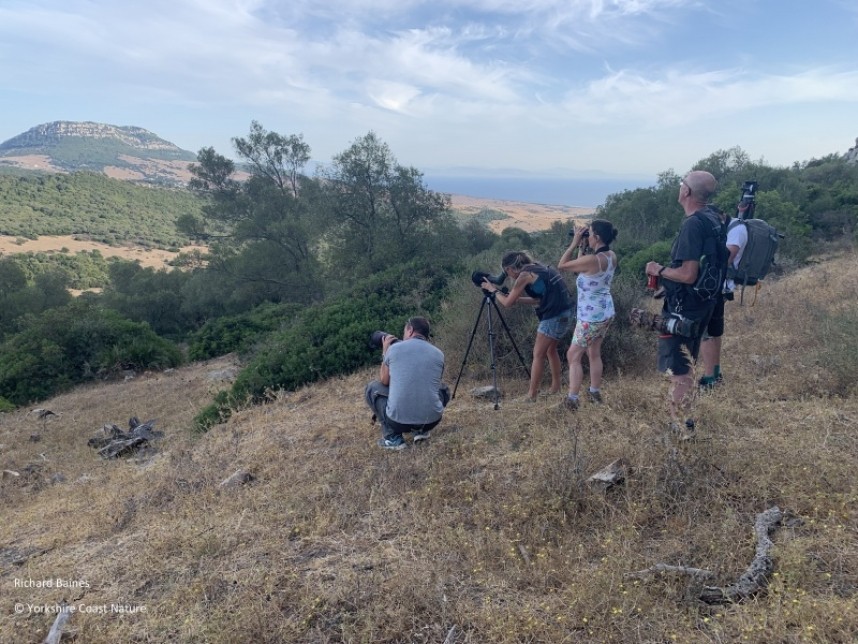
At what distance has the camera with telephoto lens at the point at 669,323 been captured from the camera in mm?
3402

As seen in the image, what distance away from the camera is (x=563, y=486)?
10.2 feet

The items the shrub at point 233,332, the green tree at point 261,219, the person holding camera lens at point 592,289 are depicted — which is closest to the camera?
the person holding camera lens at point 592,289

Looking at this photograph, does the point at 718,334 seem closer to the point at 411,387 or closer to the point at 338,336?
the point at 411,387

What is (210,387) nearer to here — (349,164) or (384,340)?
(384,340)

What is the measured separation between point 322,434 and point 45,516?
2409mm

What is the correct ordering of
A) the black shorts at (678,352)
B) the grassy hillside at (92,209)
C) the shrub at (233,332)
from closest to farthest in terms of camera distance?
the black shorts at (678,352)
the shrub at (233,332)
the grassy hillside at (92,209)

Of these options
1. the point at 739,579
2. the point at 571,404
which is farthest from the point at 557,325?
the point at 739,579

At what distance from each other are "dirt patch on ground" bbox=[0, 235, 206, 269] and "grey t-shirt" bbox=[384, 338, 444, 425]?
44.3 m

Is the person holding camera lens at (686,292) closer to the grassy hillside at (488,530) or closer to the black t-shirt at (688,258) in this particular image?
the black t-shirt at (688,258)

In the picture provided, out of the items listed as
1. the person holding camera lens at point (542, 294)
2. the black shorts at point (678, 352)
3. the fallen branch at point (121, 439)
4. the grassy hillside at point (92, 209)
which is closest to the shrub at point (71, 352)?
the fallen branch at point (121, 439)

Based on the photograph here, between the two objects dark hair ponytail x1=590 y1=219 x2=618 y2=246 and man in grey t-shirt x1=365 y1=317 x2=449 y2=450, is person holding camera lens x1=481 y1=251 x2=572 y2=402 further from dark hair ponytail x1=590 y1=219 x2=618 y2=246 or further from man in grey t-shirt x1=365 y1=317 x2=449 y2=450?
man in grey t-shirt x1=365 y1=317 x2=449 y2=450

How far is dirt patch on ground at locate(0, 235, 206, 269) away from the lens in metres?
45.2

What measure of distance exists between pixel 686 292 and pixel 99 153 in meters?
151

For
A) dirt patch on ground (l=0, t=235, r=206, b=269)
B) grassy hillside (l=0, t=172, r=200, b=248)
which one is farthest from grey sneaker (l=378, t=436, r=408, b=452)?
grassy hillside (l=0, t=172, r=200, b=248)
